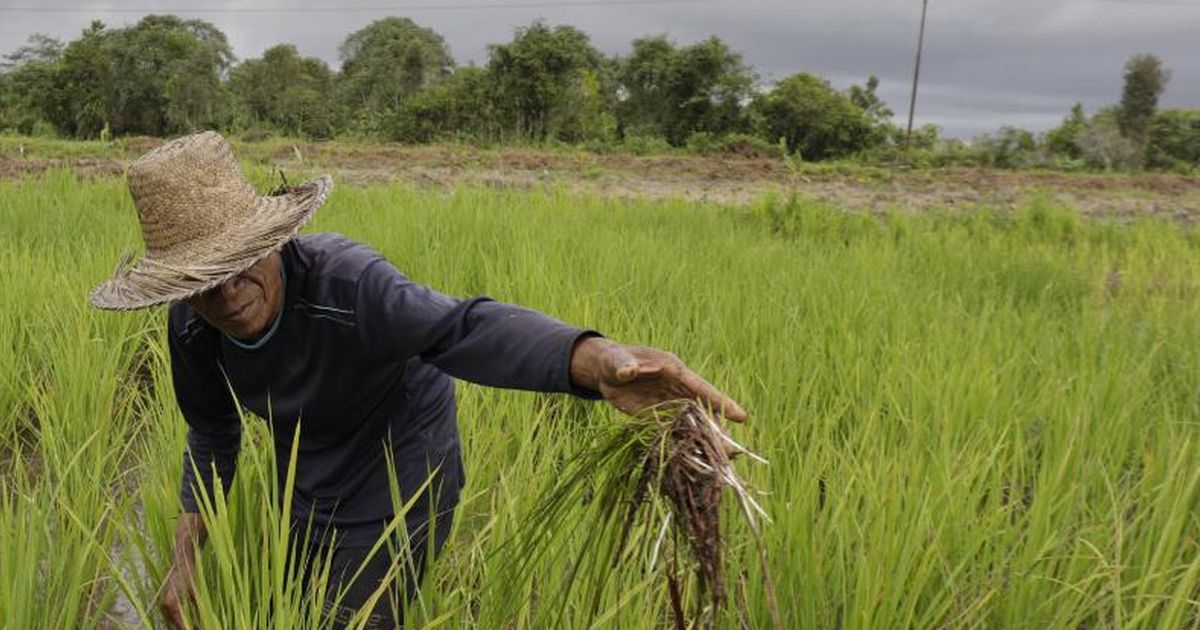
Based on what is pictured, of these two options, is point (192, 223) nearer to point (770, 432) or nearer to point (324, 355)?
point (324, 355)

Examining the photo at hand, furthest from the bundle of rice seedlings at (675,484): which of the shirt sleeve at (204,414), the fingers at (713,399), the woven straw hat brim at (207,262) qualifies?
the shirt sleeve at (204,414)

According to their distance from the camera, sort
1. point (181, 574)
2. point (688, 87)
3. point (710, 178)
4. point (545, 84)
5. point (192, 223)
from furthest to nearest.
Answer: point (688, 87) → point (545, 84) → point (710, 178) → point (181, 574) → point (192, 223)

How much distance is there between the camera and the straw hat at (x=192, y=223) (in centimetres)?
117

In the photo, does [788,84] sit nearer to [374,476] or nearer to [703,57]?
[703,57]

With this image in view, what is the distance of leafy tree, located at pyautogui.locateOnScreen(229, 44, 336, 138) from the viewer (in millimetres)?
21406

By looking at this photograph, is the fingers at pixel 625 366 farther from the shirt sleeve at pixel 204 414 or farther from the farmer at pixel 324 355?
the shirt sleeve at pixel 204 414

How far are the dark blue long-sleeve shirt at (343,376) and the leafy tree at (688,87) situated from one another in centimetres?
1909

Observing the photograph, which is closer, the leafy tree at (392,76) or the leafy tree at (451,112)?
the leafy tree at (451,112)

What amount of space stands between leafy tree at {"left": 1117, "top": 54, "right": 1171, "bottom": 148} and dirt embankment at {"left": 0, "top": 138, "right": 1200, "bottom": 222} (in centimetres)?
751

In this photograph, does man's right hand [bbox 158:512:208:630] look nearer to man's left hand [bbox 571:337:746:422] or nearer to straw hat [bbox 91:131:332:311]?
straw hat [bbox 91:131:332:311]

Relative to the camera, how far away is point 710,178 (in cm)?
1195

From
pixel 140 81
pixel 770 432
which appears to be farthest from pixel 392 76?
pixel 770 432

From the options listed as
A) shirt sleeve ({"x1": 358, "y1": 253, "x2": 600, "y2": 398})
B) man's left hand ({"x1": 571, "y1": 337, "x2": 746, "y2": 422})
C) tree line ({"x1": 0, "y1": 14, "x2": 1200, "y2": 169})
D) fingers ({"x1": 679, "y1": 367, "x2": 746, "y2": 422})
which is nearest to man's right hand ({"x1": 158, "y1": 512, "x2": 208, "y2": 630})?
shirt sleeve ({"x1": 358, "y1": 253, "x2": 600, "y2": 398})

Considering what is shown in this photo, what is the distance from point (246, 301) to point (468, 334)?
1.27ft
